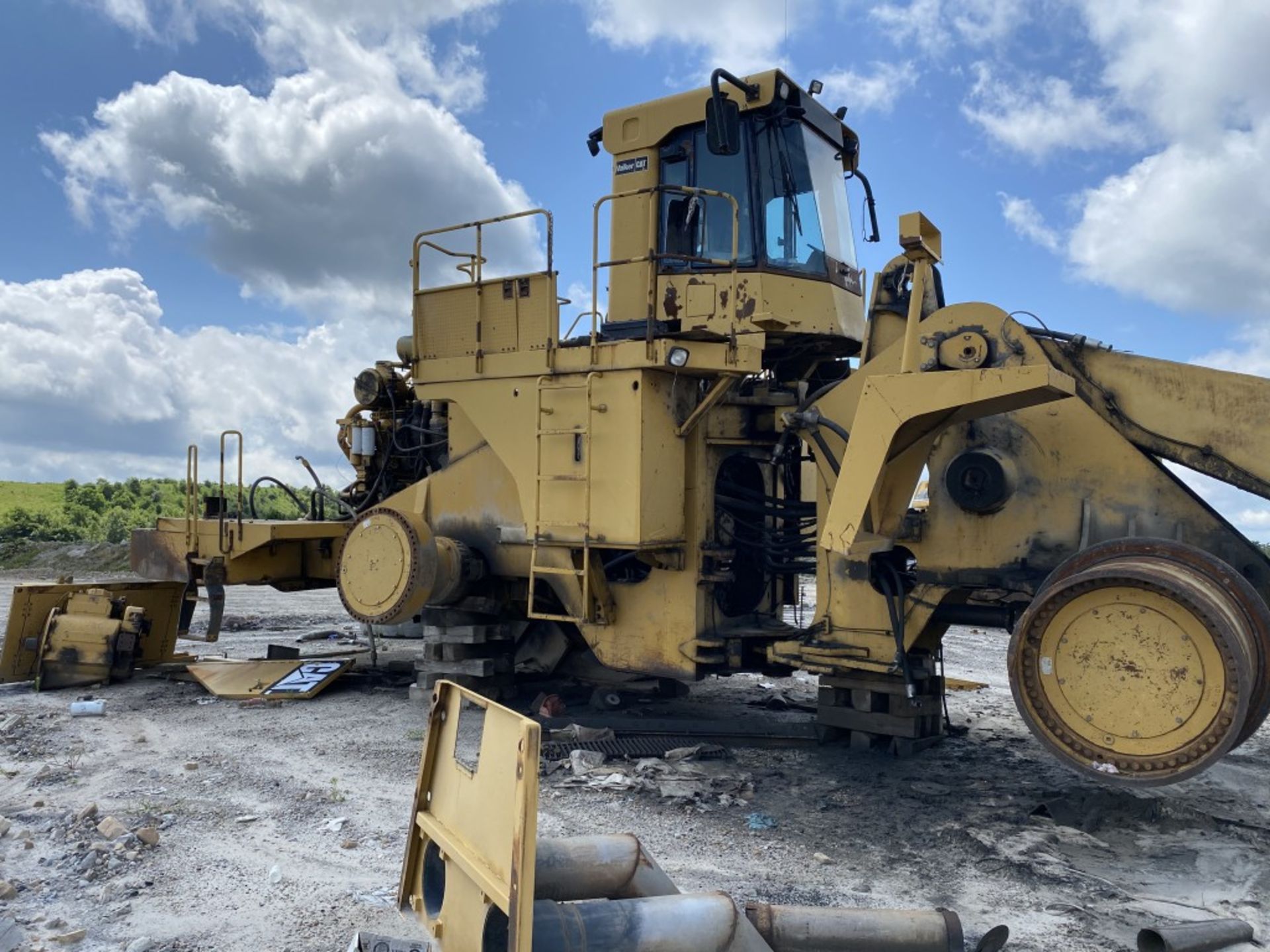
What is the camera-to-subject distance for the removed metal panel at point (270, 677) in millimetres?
8594

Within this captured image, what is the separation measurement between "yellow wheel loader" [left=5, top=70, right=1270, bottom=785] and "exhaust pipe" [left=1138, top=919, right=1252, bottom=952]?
0.61 metres

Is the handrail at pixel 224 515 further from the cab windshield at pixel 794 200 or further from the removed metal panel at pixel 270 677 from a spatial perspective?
the cab windshield at pixel 794 200

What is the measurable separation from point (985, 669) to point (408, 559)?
6784 millimetres

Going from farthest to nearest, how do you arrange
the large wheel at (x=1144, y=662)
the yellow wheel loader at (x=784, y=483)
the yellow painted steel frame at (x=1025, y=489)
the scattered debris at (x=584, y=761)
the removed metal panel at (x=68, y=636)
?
the removed metal panel at (x=68, y=636) < the scattered debris at (x=584, y=761) < the yellow painted steel frame at (x=1025, y=489) < the yellow wheel loader at (x=784, y=483) < the large wheel at (x=1144, y=662)

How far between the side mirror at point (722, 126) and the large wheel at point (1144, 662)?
131 inches

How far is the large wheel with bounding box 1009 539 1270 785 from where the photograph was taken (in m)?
4.33

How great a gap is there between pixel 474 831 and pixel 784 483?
441 centimetres

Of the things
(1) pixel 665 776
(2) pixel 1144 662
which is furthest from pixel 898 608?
(1) pixel 665 776

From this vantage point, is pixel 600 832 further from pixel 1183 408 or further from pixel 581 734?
pixel 1183 408

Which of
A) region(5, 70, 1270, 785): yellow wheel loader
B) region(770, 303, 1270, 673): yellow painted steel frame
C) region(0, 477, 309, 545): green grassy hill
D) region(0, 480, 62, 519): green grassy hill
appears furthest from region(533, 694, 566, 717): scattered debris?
region(0, 480, 62, 519): green grassy hill

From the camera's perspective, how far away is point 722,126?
20.5 feet

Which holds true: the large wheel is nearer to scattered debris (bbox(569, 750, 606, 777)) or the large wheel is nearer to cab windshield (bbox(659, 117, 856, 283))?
scattered debris (bbox(569, 750, 606, 777))

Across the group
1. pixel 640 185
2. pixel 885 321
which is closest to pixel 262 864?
pixel 885 321

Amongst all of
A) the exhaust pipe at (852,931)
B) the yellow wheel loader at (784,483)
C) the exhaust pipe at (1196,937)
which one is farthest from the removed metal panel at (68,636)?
the exhaust pipe at (1196,937)
